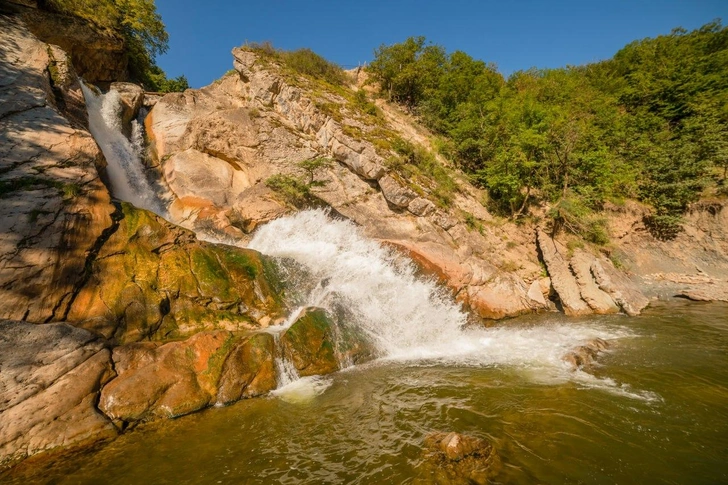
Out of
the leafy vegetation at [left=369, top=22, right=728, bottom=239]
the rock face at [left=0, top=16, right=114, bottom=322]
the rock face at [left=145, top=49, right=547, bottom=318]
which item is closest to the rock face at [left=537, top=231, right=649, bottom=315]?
the rock face at [left=145, top=49, right=547, bottom=318]

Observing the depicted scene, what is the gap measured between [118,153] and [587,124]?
3063 centimetres

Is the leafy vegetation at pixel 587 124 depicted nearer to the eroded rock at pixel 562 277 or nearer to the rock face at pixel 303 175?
the eroded rock at pixel 562 277

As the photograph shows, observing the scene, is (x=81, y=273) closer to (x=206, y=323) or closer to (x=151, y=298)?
(x=151, y=298)

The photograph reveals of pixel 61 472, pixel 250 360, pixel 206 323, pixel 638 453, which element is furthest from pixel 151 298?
pixel 638 453

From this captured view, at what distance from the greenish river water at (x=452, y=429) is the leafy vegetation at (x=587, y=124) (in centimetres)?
1182

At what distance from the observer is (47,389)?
18.0 feet

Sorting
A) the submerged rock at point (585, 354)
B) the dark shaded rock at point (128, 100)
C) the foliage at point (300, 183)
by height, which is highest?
the dark shaded rock at point (128, 100)

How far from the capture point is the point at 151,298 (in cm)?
856

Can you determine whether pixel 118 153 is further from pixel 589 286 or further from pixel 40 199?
pixel 589 286

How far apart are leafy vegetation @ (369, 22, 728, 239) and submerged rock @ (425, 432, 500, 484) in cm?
1532

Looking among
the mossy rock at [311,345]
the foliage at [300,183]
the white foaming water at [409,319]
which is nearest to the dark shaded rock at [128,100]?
the foliage at [300,183]

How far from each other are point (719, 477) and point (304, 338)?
792 centimetres

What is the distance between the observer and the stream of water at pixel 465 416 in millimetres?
4527

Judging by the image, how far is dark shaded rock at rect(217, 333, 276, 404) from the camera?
700 cm
